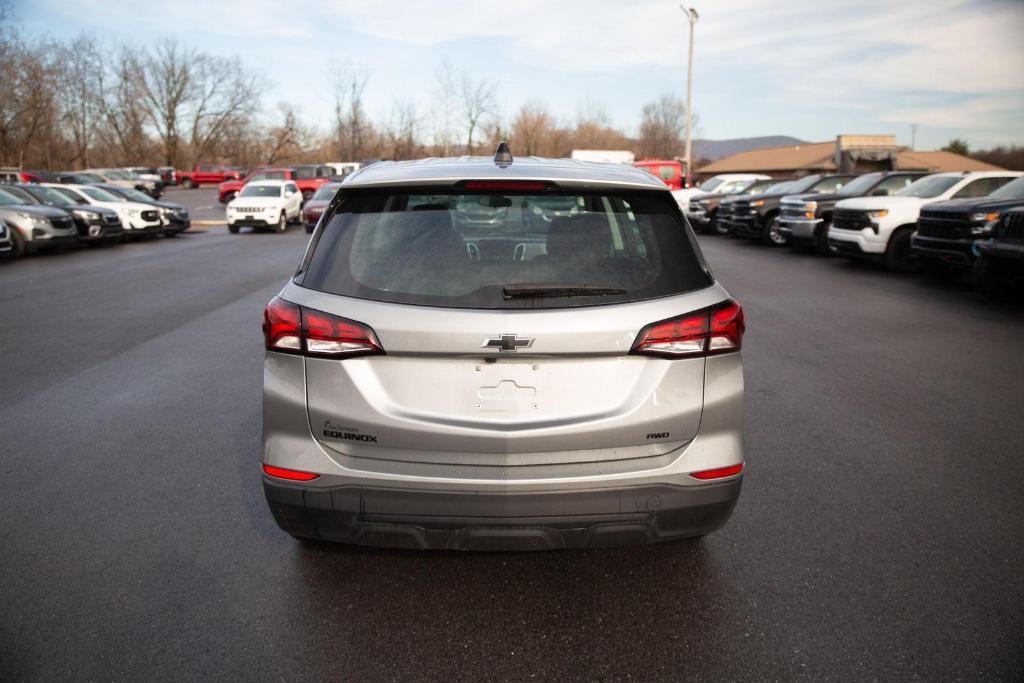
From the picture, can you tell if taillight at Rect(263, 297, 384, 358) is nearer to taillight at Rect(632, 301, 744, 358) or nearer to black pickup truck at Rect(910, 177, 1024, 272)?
taillight at Rect(632, 301, 744, 358)

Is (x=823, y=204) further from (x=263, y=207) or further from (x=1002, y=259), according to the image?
(x=263, y=207)

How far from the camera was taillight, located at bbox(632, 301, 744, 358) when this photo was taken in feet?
8.39

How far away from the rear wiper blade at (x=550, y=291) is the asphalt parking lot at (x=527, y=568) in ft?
4.22

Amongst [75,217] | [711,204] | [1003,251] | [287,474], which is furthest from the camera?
[711,204]

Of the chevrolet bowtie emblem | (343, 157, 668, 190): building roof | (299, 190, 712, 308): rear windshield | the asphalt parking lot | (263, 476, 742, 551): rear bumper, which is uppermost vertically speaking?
(343, 157, 668, 190): building roof

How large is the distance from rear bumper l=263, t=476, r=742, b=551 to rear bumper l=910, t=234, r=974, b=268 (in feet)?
34.8

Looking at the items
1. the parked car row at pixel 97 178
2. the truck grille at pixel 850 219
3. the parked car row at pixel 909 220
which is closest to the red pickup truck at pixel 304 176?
the parked car row at pixel 97 178

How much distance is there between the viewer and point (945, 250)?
462 inches

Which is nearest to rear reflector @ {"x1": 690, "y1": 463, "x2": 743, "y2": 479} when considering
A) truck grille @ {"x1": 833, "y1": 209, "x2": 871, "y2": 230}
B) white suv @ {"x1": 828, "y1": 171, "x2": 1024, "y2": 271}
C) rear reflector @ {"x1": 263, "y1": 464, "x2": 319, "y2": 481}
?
rear reflector @ {"x1": 263, "y1": 464, "x2": 319, "y2": 481}

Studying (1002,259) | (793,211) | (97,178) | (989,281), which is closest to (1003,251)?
(1002,259)

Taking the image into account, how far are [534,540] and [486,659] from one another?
45 centimetres

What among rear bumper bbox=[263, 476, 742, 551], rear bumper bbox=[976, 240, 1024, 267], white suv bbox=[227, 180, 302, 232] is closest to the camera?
rear bumper bbox=[263, 476, 742, 551]

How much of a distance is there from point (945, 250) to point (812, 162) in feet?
239

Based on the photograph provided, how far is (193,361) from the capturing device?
723cm
